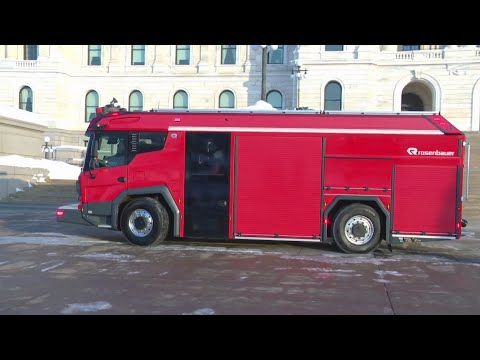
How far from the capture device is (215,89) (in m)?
42.2

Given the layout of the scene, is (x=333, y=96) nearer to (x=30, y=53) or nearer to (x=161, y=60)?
(x=161, y=60)

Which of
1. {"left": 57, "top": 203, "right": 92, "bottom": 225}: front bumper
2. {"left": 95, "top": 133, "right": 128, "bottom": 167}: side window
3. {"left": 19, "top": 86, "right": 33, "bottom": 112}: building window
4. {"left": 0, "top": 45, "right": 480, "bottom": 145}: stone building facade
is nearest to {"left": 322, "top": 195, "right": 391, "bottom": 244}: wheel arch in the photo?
{"left": 95, "top": 133, "right": 128, "bottom": 167}: side window

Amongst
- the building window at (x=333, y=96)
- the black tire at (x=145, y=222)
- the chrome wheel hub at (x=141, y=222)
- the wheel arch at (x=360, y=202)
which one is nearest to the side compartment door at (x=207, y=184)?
the black tire at (x=145, y=222)

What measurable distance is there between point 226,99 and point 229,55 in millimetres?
3754

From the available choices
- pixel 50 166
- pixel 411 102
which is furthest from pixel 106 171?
pixel 411 102

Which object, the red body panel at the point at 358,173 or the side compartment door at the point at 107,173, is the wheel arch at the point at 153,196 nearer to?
the side compartment door at the point at 107,173

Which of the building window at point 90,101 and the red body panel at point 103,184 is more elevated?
the building window at point 90,101

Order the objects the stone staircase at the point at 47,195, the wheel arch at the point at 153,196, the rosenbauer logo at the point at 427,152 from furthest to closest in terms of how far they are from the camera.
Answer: the stone staircase at the point at 47,195
the wheel arch at the point at 153,196
the rosenbauer logo at the point at 427,152

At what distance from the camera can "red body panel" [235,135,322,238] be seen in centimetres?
1058

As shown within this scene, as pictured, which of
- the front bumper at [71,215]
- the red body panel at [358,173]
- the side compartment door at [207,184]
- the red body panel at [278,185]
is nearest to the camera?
the red body panel at [358,173]

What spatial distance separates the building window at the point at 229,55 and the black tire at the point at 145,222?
107 feet

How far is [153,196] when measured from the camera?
11258 millimetres

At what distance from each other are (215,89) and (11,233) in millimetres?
30733

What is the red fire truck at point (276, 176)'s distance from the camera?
10227 mm
